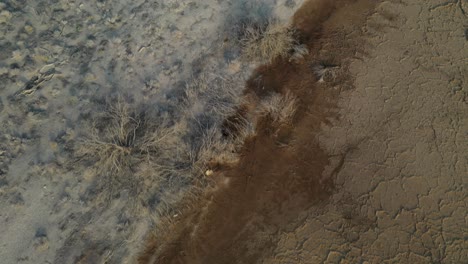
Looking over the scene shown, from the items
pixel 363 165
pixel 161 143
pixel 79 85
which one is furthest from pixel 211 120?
pixel 363 165

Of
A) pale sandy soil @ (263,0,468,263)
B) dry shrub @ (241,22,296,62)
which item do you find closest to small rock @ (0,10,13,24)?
dry shrub @ (241,22,296,62)

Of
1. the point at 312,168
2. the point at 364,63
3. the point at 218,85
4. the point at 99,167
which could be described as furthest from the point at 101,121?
the point at 364,63

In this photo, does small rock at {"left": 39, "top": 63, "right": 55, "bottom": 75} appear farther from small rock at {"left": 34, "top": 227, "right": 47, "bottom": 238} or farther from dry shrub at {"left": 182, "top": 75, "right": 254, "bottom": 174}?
small rock at {"left": 34, "top": 227, "right": 47, "bottom": 238}

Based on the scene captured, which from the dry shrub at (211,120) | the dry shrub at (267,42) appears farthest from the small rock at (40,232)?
the dry shrub at (267,42)

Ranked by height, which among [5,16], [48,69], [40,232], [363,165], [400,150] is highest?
[5,16]

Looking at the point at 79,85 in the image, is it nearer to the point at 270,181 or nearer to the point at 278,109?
the point at 278,109
